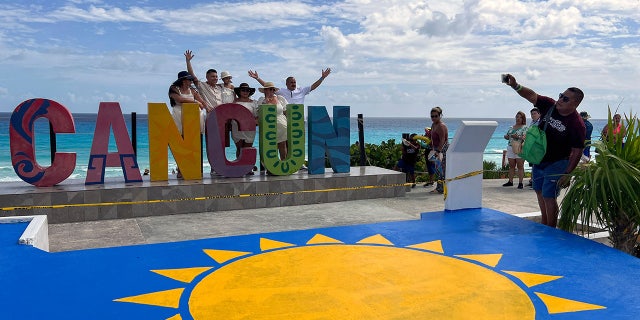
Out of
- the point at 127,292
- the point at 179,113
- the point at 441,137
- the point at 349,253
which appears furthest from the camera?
the point at 441,137

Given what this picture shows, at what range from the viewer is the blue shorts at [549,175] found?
6238 mm

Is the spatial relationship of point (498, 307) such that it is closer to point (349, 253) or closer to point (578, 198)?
point (349, 253)

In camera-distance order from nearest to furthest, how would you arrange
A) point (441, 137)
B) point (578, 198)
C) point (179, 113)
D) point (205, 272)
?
point (205, 272), point (578, 198), point (179, 113), point (441, 137)

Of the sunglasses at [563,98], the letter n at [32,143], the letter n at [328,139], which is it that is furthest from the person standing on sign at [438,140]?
the letter n at [32,143]

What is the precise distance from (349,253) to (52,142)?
6394mm

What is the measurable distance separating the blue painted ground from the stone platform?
1.69m

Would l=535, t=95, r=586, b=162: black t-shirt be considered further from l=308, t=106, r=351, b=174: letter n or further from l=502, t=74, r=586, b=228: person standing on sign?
l=308, t=106, r=351, b=174: letter n

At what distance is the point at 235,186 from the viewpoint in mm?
9242

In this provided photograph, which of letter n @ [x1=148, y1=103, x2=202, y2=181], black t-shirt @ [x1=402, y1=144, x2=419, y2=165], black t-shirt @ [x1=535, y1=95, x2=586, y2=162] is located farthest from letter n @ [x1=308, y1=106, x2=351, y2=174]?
black t-shirt @ [x1=535, y1=95, x2=586, y2=162]

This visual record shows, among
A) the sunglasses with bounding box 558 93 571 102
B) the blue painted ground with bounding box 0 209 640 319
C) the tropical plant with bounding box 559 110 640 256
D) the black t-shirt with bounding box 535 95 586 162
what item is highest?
the sunglasses with bounding box 558 93 571 102

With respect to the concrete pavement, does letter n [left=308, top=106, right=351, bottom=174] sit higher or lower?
higher

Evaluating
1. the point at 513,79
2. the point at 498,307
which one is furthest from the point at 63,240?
the point at 513,79

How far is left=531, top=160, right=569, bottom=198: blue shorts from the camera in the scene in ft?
20.5

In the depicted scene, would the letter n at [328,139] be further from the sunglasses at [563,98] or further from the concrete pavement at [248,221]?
the sunglasses at [563,98]
